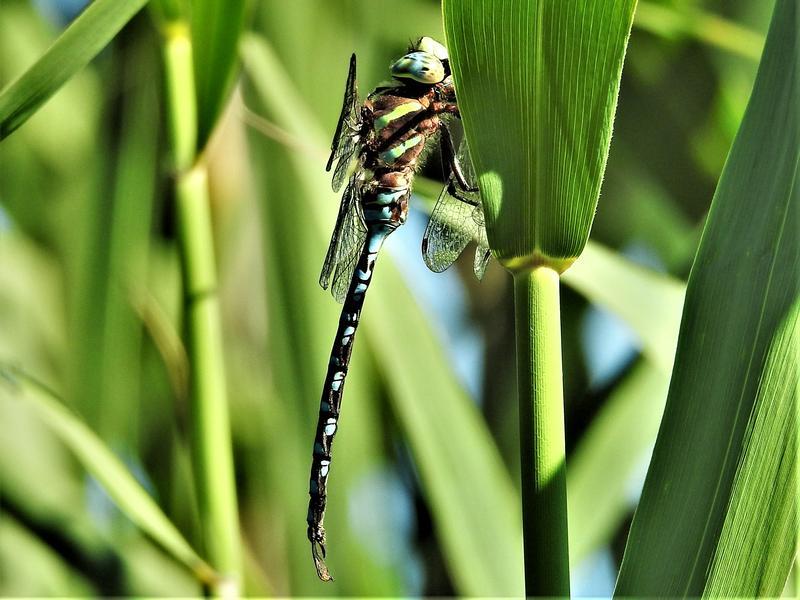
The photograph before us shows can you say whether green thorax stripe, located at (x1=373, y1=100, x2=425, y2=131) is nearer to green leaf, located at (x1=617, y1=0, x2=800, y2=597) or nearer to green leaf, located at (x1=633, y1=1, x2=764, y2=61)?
green leaf, located at (x1=617, y1=0, x2=800, y2=597)

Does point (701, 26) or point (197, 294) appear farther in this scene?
point (701, 26)

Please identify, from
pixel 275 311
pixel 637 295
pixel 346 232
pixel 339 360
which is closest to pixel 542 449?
pixel 339 360

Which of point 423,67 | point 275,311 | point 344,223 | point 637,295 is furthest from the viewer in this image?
point 275,311

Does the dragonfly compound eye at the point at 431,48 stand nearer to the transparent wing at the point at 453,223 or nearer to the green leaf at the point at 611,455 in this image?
the transparent wing at the point at 453,223

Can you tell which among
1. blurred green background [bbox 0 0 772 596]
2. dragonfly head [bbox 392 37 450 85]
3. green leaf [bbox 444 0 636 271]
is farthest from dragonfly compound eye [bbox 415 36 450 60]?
blurred green background [bbox 0 0 772 596]

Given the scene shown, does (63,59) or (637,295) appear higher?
(63,59)

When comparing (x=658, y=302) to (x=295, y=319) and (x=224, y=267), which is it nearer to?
(x=295, y=319)

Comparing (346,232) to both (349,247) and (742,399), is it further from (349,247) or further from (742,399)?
(742,399)

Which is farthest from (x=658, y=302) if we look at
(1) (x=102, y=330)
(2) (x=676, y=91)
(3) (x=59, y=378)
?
(3) (x=59, y=378)
